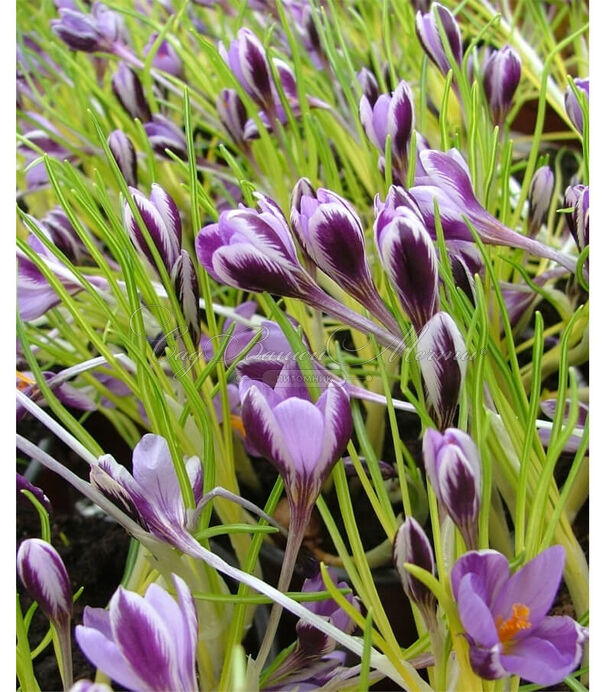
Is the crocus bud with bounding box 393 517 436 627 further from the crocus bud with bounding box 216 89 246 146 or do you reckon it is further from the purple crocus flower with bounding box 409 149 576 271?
the crocus bud with bounding box 216 89 246 146

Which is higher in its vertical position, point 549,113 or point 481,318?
point 481,318

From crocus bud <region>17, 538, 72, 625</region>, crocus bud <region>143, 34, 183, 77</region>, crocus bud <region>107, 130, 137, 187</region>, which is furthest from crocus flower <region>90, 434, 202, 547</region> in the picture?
crocus bud <region>143, 34, 183, 77</region>

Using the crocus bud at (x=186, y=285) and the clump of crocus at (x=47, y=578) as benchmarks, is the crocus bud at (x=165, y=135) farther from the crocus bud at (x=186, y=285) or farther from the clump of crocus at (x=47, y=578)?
the clump of crocus at (x=47, y=578)

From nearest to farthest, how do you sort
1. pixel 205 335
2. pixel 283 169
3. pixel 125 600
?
pixel 125 600 < pixel 205 335 < pixel 283 169

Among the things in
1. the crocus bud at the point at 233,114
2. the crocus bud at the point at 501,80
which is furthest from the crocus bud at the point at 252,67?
the crocus bud at the point at 501,80

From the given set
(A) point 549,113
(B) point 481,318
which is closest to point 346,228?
(B) point 481,318
